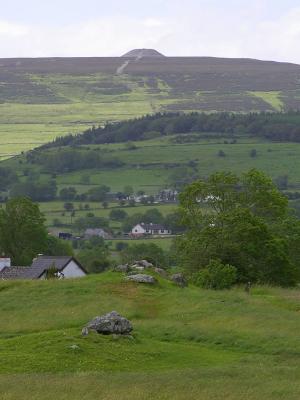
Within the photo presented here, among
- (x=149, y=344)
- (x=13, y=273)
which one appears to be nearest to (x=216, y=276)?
(x=13, y=273)

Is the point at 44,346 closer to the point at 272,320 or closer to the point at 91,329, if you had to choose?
the point at 91,329

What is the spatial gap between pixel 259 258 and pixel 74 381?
35497 mm

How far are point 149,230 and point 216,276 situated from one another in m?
99.8

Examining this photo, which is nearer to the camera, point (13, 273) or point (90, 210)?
point (13, 273)

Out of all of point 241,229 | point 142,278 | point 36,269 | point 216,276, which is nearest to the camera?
point 142,278

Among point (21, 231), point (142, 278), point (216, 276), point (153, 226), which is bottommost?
point (153, 226)

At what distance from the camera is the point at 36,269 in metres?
67.2

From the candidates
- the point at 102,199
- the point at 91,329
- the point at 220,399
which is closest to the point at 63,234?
the point at 102,199

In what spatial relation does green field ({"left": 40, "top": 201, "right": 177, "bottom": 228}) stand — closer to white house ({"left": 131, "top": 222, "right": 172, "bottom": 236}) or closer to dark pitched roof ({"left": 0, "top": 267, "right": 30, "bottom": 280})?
white house ({"left": 131, "top": 222, "right": 172, "bottom": 236})

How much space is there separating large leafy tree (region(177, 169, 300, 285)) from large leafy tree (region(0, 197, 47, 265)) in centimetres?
2257

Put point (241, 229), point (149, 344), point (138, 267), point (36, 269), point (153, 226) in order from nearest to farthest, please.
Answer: point (149, 344) < point (138, 267) < point (241, 229) < point (36, 269) < point (153, 226)

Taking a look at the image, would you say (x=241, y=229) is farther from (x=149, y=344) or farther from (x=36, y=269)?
(x=149, y=344)

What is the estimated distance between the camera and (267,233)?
Result: 201 feet

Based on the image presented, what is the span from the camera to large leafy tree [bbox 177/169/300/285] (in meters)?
60.2
